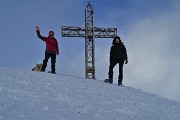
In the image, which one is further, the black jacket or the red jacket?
the red jacket

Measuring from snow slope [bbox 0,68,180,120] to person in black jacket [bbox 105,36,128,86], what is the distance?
3383 mm

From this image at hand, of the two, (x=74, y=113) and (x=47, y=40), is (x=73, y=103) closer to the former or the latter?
(x=74, y=113)

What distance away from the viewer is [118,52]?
45.9 feet

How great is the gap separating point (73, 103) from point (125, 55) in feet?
21.0

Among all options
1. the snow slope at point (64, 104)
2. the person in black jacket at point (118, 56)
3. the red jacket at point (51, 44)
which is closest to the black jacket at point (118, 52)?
the person in black jacket at point (118, 56)

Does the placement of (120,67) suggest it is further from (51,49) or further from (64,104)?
(64,104)

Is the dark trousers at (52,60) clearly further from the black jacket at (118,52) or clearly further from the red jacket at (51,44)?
the black jacket at (118,52)

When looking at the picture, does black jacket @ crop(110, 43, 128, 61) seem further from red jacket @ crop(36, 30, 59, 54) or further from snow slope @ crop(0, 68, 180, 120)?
snow slope @ crop(0, 68, 180, 120)

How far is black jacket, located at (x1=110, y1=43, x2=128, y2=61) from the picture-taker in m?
14.0

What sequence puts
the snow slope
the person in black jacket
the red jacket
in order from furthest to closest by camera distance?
the red jacket
the person in black jacket
the snow slope

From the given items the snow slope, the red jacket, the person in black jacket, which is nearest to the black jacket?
the person in black jacket

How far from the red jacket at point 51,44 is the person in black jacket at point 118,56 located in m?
2.06

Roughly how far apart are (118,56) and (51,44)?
8.15ft

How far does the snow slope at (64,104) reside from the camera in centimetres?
678
